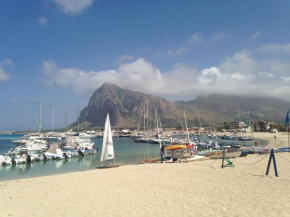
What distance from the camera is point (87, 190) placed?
42.4ft

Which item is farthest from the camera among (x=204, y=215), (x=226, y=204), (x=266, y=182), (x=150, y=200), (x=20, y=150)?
(x=20, y=150)

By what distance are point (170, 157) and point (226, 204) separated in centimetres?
2062

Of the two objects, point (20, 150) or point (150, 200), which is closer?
point (150, 200)

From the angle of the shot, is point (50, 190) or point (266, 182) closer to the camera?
point (266, 182)

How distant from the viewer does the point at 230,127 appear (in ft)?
601

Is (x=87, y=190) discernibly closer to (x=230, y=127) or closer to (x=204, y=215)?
(x=204, y=215)

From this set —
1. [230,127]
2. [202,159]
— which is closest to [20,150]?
[202,159]

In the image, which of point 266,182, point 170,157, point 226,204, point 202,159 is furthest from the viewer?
point 170,157

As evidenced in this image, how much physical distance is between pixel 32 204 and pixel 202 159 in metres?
21.0

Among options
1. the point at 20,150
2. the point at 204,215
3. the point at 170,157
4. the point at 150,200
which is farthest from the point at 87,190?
the point at 20,150

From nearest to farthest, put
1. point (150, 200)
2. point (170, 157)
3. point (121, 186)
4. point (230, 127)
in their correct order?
point (150, 200) < point (121, 186) < point (170, 157) < point (230, 127)

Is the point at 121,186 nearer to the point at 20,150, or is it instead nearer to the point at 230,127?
the point at 20,150

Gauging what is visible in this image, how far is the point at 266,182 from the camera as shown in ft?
41.3

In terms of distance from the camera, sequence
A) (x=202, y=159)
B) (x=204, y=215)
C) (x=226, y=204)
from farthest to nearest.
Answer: (x=202, y=159) → (x=226, y=204) → (x=204, y=215)
